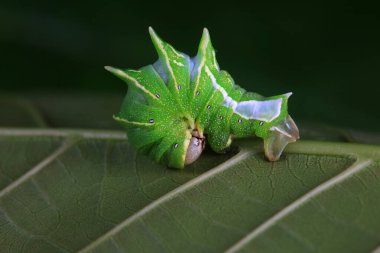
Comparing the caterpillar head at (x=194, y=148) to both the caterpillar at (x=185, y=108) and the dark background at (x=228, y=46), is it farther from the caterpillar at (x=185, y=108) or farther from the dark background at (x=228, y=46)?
the dark background at (x=228, y=46)

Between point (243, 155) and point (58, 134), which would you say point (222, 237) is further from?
point (58, 134)

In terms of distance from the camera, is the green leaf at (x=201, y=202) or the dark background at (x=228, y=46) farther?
the dark background at (x=228, y=46)

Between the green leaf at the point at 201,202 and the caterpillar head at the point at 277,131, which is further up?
the caterpillar head at the point at 277,131

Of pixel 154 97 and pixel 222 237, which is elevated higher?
pixel 154 97

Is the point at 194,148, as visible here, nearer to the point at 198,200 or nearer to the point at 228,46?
the point at 198,200

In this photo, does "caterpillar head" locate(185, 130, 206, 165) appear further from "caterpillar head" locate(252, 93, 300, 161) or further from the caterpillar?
"caterpillar head" locate(252, 93, 300, 161)

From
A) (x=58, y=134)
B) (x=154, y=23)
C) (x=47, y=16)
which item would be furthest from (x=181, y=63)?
(x=47, y=16)

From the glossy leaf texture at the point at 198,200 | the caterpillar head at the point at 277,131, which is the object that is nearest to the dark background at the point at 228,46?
the glossy leaf texture at the point at 198,200
